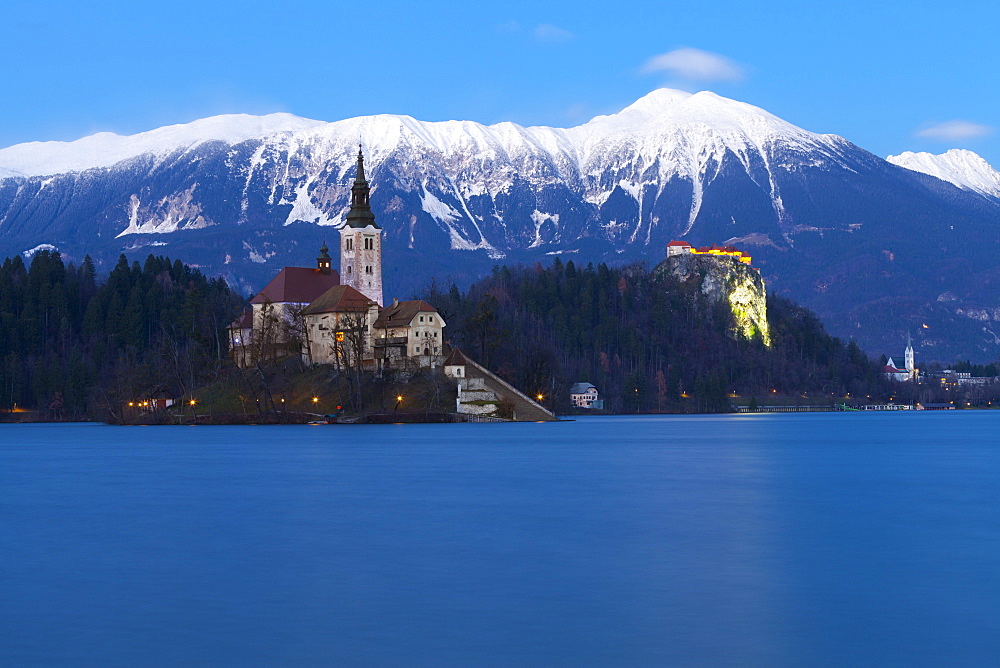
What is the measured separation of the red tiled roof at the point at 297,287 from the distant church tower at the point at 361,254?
3145mm

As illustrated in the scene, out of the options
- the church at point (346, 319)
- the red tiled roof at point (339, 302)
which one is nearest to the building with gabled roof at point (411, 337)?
the church at point (346, 319)

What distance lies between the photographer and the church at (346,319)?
511 ft

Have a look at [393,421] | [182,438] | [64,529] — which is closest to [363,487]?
[64,529]

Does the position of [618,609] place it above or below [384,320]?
below

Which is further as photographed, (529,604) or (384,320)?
(384,320)

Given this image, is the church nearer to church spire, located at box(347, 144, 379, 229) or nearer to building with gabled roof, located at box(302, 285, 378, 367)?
building with gabled roof, located at box(302, 285, 378, 367)

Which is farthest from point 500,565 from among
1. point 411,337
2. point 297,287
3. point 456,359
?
point 297,287

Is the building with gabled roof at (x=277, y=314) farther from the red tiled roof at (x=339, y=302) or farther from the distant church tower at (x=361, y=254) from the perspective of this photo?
the red tiled roof at (x=339, y=302)

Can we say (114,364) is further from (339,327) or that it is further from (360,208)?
(339,327)

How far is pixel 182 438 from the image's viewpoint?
12388 cm

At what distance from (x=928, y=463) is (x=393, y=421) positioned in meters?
79.7

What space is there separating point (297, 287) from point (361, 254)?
12129 mm

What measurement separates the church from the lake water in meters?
79.8

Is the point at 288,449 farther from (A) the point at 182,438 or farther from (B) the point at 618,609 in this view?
(B) the point at 618,609
